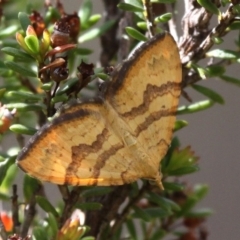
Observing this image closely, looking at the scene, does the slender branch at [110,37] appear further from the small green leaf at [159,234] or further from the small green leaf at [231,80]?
the small green leaf at [159,234]

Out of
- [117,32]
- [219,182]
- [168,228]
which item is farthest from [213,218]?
[117,32]

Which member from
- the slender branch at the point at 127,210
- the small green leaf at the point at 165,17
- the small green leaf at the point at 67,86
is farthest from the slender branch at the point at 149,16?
the slender branch at the point at 127,210

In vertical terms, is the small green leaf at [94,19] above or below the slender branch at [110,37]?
above

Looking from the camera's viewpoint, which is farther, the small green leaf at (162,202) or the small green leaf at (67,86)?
the small green leaf at (162,202)

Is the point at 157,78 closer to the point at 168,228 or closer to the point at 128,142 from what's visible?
the point at 128,142

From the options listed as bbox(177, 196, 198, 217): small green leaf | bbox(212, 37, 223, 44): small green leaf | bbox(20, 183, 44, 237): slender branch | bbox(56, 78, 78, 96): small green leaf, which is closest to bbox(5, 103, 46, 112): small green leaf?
bbox(56, 78, 78, 96): small green leaf

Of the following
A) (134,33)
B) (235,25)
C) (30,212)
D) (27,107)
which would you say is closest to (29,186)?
(30,212)
